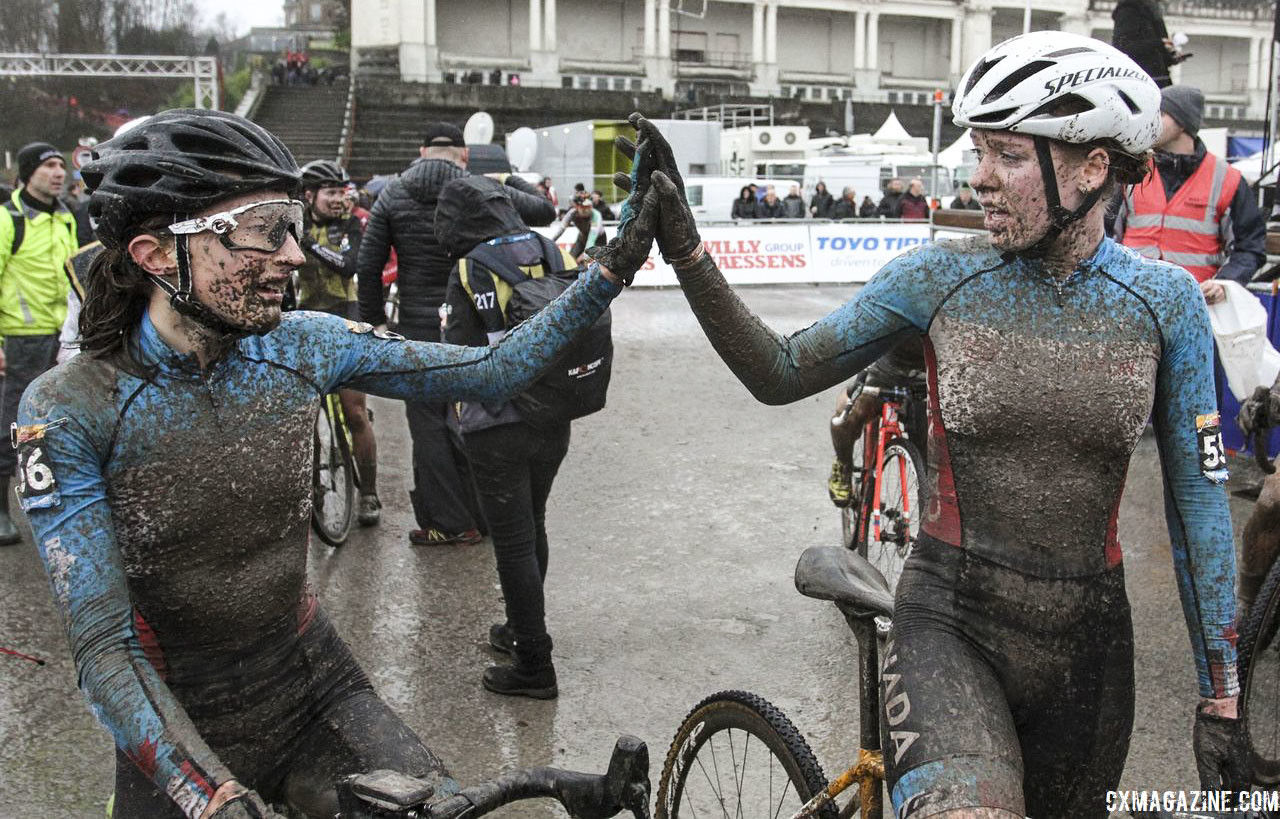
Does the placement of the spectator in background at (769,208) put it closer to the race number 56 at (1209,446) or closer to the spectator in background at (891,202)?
the spectator in background at (891,202)

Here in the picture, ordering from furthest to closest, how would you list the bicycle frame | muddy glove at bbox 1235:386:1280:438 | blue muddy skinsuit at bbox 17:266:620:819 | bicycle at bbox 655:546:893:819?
the bicycle frame
muddy glove at bbox 1235:386:1280:438
bicycle at bbox 655:546:893:819
blue muddy skinsuit at bbox 17:266:620:819

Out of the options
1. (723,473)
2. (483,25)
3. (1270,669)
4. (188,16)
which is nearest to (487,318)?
(1270,669)

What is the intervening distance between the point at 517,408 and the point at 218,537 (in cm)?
229

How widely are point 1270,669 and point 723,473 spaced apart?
177 inches

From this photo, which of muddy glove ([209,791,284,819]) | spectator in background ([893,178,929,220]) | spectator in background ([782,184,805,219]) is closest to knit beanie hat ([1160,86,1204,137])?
muddy glove ([209,791,284,819])

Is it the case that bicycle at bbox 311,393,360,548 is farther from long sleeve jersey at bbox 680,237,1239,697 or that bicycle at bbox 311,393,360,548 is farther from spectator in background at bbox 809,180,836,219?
spectator in background at bbox 809,180,836,219

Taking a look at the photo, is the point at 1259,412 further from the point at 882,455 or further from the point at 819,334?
the point at 819,334

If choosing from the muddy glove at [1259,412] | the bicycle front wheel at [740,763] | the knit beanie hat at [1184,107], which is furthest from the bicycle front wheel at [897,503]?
the knit beanie hat at [1184,107]

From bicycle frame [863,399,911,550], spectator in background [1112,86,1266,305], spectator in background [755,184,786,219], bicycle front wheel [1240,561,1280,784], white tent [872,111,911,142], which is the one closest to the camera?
bicycle front wheel [1240,561,1280,784]

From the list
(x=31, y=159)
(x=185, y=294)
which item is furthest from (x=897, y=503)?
(x=31, y=159)

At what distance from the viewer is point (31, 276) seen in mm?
7059

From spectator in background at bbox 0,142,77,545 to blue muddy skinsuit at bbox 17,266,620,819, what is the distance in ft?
17.0

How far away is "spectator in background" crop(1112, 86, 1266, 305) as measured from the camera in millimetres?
6840

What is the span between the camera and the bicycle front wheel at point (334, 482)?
6609 millimetres
